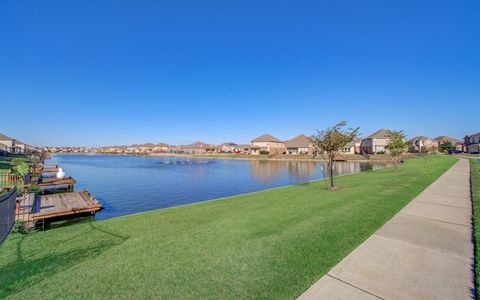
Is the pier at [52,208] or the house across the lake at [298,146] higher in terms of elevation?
the house across the lake at [298,146]

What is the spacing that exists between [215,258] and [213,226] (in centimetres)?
216

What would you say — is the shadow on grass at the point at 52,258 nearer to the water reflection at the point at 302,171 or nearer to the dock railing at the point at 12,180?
the dock railing at the point at 12,180

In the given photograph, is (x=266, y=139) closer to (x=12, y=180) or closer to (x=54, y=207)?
(x=12, y=180)

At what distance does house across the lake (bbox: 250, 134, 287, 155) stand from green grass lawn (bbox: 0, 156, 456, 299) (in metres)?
81.6

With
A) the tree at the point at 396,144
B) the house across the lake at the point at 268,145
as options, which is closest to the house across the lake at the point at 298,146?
the house across the lake at the point at 268,145

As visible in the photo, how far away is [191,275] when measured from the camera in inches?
153

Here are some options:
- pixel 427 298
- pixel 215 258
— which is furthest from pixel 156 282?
pixel 427 298

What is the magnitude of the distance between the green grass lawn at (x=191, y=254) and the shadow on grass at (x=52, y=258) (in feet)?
0.06

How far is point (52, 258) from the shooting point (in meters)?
4.89

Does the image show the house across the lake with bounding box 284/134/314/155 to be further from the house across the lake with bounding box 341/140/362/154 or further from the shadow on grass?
the shadow on grass

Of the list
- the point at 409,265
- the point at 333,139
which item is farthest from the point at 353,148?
the point at 409,265

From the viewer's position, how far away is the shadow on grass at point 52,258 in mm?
3953

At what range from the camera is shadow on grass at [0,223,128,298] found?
3.95m

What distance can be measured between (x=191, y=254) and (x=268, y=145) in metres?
86.0
